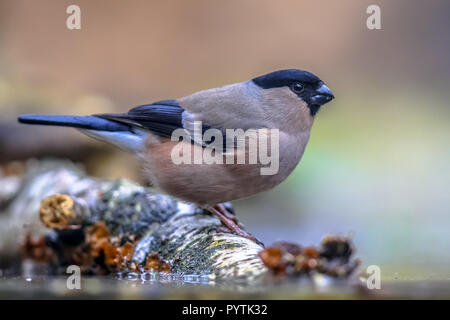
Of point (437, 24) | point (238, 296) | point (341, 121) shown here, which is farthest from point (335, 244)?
point (437, 24)

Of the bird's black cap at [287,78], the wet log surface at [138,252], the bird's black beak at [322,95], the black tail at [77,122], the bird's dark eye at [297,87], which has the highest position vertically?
the bird's black cap at [287,78]

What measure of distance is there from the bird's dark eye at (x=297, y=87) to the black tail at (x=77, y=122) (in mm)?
1510

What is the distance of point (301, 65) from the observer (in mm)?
11328

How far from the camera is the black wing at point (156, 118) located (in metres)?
5.04

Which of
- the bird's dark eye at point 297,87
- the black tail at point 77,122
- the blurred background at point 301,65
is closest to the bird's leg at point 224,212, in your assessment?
the black tail at point 77,122

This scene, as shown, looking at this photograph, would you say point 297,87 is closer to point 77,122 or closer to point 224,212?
point 224,212

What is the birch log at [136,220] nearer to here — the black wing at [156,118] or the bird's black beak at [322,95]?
the black wing at [156,118]

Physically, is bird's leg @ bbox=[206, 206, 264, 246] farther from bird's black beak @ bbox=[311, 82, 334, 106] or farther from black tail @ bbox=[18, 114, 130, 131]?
bird's black beak @ bbox=[311, 82, 334, 106]

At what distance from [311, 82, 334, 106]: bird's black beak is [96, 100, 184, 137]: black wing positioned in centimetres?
117

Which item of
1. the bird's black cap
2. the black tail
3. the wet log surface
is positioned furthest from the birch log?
the bird's black cap

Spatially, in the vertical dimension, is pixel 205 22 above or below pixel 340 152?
above

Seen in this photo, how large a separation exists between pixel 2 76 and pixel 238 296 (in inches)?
340

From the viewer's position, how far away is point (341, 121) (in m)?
10.7

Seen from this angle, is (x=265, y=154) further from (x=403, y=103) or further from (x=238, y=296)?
(x=403, y=103)
